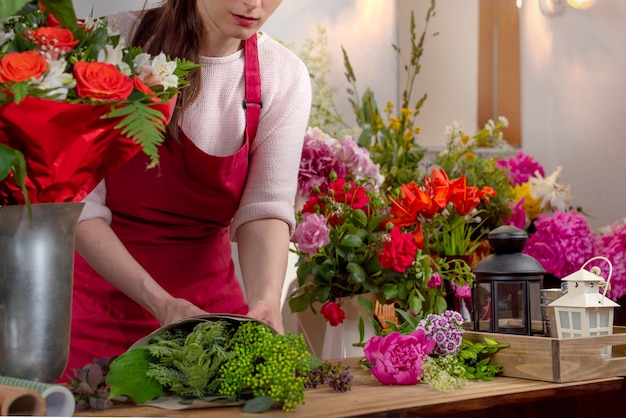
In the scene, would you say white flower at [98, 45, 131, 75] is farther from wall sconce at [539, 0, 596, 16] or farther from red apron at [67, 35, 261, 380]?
wall sconce at [539, 0, 596, 16]

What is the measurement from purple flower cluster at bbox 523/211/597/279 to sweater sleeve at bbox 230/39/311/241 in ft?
3.52

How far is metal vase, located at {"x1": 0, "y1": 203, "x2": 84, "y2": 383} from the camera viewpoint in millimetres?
1057

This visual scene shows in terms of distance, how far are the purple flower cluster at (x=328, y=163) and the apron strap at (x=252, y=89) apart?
45 centimetres

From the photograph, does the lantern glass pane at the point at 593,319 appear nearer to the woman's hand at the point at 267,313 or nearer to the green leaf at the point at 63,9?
the woman's hand at the point at 267,313

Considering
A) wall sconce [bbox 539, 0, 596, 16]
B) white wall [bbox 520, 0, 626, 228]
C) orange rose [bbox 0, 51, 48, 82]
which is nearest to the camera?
orange rose [bbox 0, 51, 48, 82]

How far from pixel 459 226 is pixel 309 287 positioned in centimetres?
40

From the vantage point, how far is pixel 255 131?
191cm

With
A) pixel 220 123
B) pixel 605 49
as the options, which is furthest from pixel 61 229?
pixel 605 49

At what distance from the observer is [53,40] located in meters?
1.05

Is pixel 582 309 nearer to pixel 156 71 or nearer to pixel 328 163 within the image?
pixel 156 71

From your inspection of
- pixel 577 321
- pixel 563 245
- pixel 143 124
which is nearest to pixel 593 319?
pixel 577 321

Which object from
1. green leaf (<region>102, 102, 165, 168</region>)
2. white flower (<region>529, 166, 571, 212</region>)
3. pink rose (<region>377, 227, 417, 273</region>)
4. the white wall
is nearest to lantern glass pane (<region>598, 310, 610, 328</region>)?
pink rose (<region>377, 227, 417, 273</region>)

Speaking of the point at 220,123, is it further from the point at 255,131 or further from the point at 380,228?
the point at 380,228

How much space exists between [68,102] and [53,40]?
9 cm
